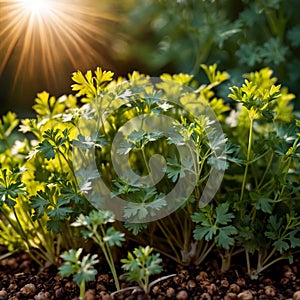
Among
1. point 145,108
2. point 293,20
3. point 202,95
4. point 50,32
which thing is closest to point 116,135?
point 145,108

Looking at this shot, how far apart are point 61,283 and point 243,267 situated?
53 centimetres

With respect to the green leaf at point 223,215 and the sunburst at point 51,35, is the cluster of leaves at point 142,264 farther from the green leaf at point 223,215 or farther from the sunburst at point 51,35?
the sunburst at point 51,35

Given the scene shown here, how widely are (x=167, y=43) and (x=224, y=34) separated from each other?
69 centimetres

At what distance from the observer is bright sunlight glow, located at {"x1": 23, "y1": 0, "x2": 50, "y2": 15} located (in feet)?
7.28

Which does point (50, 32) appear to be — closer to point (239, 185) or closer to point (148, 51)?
point (148, 51)

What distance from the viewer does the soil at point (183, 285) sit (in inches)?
56.5

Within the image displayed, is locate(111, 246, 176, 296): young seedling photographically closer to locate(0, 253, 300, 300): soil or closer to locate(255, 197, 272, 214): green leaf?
locate(0, 253, 300, 300): soil

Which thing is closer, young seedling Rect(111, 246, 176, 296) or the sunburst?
young seedling Rect(111, 246, 176, 296)

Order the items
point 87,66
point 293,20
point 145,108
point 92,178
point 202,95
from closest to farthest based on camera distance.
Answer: point 92,178 < point 145,108 < point 202,95 < point 293,20 < point 87,66

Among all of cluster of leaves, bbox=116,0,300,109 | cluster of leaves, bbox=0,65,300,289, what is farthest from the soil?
cluster of leaves, bbox=116,0,300,109

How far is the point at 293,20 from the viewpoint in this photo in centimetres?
258

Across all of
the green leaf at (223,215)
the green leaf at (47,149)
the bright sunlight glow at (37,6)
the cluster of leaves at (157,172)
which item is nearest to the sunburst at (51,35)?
the bright sunlight glow at (37,6)

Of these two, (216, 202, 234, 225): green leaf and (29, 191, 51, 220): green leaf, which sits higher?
(29, 191, 51, 220): green leaf

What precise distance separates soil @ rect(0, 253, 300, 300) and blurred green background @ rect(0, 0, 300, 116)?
2.66 feet
